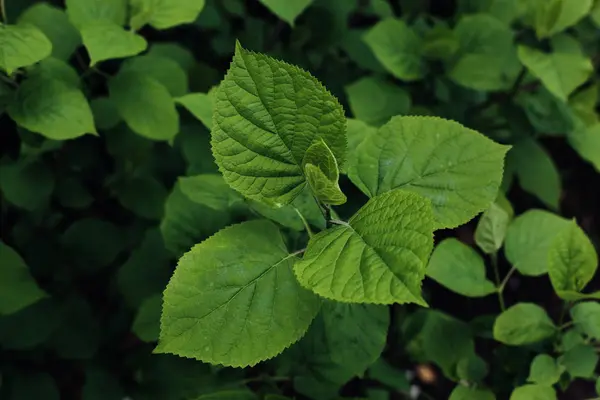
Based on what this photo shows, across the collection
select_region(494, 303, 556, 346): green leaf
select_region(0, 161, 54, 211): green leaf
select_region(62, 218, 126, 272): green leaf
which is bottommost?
select_region(62, 218, 126, 272): green leaf

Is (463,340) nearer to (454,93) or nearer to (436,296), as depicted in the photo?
(436,296)

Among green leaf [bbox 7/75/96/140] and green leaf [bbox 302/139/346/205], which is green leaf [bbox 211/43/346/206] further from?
green leaf [bbox 7/75/96/140]

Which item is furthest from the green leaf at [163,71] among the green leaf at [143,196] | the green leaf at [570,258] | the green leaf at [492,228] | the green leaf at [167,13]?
the green leaf at [570,258]

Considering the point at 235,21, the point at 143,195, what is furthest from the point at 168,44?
the point at 143,195

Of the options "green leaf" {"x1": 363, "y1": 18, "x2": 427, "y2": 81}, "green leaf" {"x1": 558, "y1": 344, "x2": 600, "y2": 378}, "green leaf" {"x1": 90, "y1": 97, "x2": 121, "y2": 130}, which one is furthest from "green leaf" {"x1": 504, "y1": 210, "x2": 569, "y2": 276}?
"green leaf" {"x1": 90, "y1": 97, "x2": 121, "y2": 130}

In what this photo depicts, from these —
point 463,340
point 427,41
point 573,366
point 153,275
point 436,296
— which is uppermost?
point 427,41

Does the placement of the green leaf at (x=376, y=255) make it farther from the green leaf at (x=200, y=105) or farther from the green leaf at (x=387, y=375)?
the green leaf at (x=387, y=375)
